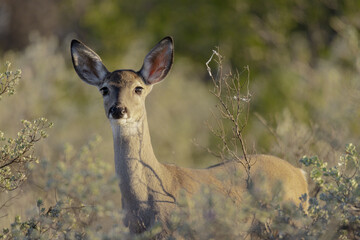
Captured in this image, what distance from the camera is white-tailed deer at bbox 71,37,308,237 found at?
587 centimetres

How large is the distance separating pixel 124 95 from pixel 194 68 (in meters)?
16.7

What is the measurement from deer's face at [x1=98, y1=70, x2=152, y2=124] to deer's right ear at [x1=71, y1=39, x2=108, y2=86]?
0.58ft

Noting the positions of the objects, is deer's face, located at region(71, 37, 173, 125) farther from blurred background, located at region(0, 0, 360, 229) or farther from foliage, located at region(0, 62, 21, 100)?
blurred background, located at region(0, 0, 360, 229)

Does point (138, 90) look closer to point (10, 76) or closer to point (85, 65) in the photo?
point (85, 65)

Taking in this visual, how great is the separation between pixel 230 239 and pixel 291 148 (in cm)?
367

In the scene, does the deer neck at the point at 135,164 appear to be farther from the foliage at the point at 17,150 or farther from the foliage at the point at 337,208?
the foliage at the point at 337,208

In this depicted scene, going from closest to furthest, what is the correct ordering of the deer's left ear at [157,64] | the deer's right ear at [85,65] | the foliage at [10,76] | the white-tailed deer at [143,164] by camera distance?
the white-tailed deer at [143,164] → the foliage at [10,76] → the deer's left ear at [157,64] → the deer's right ear at [85,65]

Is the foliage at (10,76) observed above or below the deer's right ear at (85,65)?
below

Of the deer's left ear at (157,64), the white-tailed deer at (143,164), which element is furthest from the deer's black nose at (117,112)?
the deer's left ear at (157,64)

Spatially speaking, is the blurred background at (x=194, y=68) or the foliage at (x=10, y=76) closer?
the foliage at (x=10, y=76)

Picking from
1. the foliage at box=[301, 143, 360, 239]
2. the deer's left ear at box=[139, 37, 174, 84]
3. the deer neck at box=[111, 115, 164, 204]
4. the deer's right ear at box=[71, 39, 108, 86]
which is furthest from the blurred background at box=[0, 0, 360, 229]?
the foliage at box=[301, 143, 360, 239]

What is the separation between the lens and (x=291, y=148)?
27.5 ft

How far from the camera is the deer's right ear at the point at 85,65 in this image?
6965 mm

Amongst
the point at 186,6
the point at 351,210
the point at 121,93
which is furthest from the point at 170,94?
the point at 351,210
